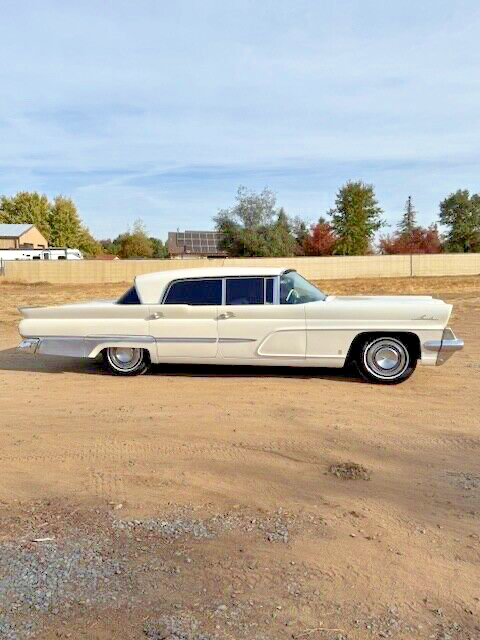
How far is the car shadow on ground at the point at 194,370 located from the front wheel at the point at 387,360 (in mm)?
232

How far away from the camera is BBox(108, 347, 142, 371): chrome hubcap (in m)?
7.74

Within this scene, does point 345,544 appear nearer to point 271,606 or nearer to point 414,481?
point 271,606

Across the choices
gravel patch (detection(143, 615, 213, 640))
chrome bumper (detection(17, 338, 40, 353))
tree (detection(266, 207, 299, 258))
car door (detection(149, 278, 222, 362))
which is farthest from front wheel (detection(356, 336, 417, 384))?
tree (detection(266, 207, 299, 258))

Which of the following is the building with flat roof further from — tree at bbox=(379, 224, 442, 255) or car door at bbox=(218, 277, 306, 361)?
car door at bbox=(218, 277, 306, 361)

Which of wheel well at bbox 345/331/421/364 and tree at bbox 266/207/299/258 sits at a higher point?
tree at bbox 266/207/299/258

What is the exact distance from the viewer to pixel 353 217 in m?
54.5

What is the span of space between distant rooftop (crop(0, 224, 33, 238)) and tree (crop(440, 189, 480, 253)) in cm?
4548

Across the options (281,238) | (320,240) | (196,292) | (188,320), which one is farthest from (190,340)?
(320,240)

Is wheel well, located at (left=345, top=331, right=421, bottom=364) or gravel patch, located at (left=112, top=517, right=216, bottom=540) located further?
wheel well, located at (left=345, top=331, right=421, bottom=364)

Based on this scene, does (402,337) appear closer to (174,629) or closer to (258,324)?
(258,324)

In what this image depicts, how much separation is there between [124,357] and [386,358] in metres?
3.36

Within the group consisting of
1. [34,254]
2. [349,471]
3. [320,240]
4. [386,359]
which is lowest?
[349,471]

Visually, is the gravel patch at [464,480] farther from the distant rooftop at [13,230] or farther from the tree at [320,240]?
the distant rooftop at [13,230]

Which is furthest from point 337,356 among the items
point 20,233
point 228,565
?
point 20,233
